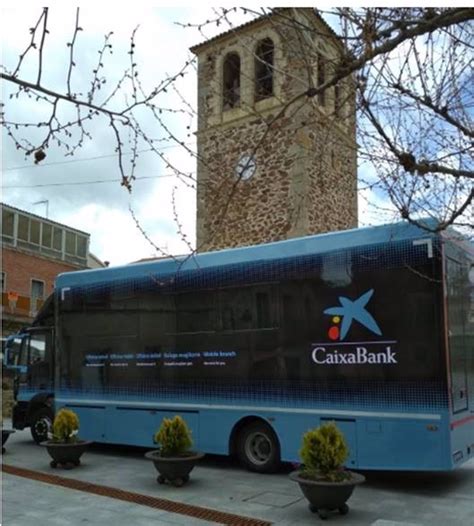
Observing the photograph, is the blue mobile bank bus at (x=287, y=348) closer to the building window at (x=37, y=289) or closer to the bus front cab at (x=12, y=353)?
the bus front cab at (x=12, y=353)

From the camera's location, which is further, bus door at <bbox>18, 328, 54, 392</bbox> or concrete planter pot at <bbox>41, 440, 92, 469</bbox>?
bus door at <bbox>18, 328, 54, 392</bbox>

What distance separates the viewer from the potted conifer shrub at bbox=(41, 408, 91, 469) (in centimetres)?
950

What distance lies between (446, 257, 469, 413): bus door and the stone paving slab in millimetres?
1210

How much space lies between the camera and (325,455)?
6746 mm

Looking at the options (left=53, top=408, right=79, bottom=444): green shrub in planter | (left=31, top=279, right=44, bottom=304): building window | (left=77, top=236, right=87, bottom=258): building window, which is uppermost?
(left=77, top=236, right=87, bottom=258): building window

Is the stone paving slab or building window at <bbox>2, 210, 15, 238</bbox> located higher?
building window at <bbox>2, 210, 15, 238</bbox>

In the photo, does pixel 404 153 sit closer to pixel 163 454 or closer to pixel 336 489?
pixel 336 489

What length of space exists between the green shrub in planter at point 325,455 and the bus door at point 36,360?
21.6ft

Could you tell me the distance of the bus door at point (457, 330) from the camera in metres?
7.57

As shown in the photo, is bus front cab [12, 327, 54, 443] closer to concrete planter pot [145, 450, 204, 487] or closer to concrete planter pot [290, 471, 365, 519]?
concrete planter pot [145, 450, 204, 487]

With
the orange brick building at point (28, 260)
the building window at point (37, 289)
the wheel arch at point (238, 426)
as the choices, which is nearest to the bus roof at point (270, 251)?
the wheel arch at point (238, 426)

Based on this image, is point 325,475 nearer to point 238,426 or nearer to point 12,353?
point 238,426

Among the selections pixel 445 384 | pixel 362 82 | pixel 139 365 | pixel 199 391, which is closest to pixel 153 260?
pixel 139 365

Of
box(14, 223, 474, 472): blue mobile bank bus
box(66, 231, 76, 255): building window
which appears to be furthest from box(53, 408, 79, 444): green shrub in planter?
box(66, 231, 76, 255): building window
